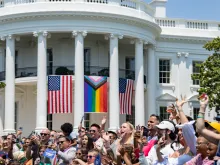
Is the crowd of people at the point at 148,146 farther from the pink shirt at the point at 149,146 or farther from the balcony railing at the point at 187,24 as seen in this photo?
the balcony railing at the point at 187,24

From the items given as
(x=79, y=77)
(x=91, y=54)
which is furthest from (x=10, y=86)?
(x=91, y=54)

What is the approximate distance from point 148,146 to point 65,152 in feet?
5.79

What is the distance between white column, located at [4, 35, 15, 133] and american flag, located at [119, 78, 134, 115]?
6230 millimetres

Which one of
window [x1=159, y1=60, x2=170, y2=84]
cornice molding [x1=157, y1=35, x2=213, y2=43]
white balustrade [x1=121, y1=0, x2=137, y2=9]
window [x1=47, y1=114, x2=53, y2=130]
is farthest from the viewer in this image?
window [x1=159, y1=60, x2=170, y2=84]

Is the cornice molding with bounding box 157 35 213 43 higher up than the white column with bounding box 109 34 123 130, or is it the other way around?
the cornice molding with bounding box 157 35 213 43

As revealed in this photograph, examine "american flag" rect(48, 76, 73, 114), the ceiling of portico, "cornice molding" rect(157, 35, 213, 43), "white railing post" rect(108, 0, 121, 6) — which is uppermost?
"white railing post" rect(108, 0, 121, 6)

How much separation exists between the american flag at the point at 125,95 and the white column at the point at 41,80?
178 inches

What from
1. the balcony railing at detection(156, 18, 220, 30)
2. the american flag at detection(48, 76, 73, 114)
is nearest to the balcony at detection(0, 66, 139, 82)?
the american flag at detection(48, 76, 73, 114)

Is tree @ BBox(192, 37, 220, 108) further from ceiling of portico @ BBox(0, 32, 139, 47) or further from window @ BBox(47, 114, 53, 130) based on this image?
window @ BBox(47, 114, 53, 130)

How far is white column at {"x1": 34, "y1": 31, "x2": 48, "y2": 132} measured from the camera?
105 feet

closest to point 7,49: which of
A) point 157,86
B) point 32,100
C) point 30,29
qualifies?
point 30,29

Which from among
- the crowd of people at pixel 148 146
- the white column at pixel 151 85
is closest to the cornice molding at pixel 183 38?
the white column at pixel 151 85

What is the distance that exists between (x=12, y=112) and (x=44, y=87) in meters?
2.37

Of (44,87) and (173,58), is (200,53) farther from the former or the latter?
(44,87)
